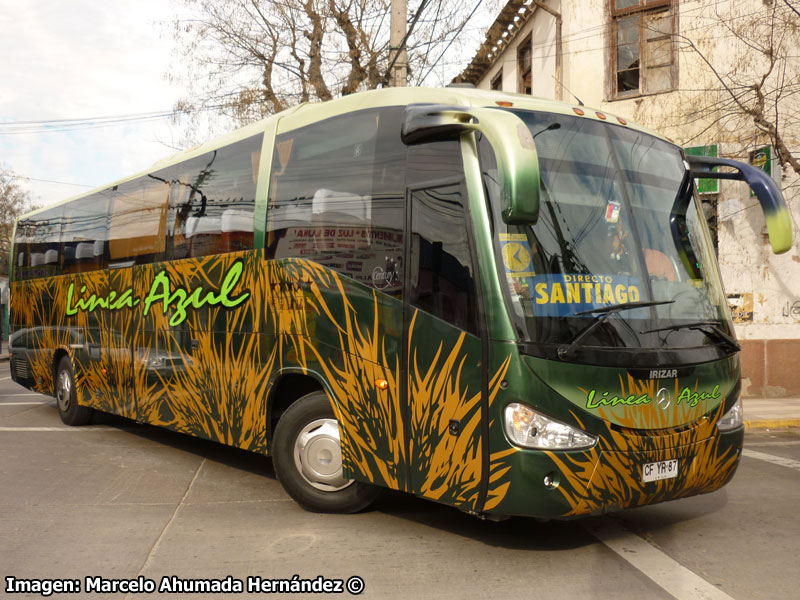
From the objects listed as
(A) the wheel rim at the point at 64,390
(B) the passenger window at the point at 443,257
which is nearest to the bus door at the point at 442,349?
(B) the passenger window at the point at 443,257

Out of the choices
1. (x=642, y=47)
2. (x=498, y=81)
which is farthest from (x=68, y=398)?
(x=498, y=81)

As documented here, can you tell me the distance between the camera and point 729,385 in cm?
564

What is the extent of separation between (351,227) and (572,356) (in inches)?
78.1

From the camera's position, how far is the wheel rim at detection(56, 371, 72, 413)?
11453 millimetres

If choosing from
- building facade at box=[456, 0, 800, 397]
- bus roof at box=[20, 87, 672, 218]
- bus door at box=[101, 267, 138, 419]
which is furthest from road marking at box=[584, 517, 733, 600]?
building facade at box=[456, 0, 800, 397]

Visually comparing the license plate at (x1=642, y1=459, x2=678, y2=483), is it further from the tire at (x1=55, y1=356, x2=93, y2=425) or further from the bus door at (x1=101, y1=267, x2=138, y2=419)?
the tire at (x1=55, y1=356, x2=93, y2=425)

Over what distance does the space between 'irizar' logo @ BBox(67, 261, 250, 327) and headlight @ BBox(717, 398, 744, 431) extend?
12.6 ft

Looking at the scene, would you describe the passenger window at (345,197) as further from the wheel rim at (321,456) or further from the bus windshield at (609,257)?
the wheel rim at (321,456)

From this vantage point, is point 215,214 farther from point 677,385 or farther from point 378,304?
point 677,385

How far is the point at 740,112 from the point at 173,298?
1110cm

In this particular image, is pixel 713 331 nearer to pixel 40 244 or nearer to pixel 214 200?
pixel 214 200

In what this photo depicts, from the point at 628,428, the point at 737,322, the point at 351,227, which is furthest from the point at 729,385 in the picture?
the point at 737,322

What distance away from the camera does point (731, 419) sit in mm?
5637

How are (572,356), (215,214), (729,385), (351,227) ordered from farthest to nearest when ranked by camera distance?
(215,214) < (351,227) < (729,385) < (572,356)
